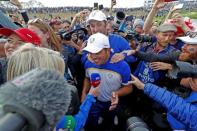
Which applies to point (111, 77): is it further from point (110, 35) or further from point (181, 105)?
point (181, 105)

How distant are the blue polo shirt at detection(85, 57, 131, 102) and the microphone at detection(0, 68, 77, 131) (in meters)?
2.30

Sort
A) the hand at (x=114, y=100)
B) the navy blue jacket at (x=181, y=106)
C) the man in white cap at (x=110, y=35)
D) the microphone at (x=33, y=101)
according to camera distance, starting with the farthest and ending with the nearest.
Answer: the man in white cap at (x=110, y=35), the hand at (x=114, y=100), the navy blue jacket at (x=181, y=106), the microphone at (x=33, y=101)

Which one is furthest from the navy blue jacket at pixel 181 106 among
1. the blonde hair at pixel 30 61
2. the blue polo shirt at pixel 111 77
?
the blonde hair at pixel 30 61

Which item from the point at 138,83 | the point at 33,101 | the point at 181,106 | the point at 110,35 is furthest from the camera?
the point at 110,35

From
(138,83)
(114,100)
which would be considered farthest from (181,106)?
(114,100)

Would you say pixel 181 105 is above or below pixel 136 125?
below

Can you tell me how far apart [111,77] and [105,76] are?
63mm

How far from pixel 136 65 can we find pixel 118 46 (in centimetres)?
50

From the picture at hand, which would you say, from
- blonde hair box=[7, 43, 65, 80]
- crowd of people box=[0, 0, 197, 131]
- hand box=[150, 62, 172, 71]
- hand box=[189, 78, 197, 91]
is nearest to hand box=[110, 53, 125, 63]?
crowd of people box=[0, 0, 197, 131]

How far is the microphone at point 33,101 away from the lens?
1.83 ft

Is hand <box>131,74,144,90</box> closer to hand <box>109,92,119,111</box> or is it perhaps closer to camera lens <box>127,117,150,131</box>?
hand <box>109,92,119,111</box>

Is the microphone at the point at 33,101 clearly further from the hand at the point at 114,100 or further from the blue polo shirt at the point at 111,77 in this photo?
the blue polo shirt at the point at 111,77

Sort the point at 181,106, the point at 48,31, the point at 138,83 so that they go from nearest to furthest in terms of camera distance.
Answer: the point at 181,106
the point at 138,83
the point at 48,31

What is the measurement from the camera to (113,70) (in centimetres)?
303
